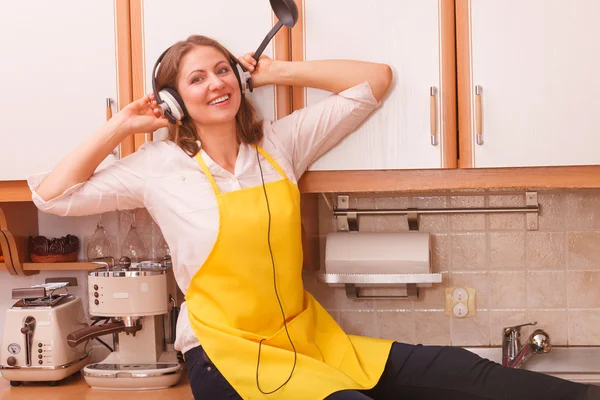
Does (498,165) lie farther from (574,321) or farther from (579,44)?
(574,321)

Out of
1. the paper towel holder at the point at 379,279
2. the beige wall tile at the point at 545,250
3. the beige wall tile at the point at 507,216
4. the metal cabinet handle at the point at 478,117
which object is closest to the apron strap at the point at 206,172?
the paper towel holder at the point at 379,279

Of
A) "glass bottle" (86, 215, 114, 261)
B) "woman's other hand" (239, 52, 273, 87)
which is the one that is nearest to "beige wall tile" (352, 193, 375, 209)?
"woman's other hand" (239, 52, 273, 87)

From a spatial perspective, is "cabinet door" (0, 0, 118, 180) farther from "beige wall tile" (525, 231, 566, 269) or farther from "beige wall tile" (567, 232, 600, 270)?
"beige wall tile" (567, 232, 600, 270)

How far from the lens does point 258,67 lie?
76.0 inches

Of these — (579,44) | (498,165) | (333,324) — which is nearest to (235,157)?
(333,324)

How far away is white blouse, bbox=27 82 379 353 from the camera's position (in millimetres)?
1810

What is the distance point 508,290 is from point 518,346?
18 centimetres

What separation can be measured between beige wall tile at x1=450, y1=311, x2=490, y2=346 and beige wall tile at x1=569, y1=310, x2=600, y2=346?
252 millimetres

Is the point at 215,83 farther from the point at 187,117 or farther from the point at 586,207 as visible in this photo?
the point at 586,207

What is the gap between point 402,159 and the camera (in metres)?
1.93

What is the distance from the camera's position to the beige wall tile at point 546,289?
7.38 ft

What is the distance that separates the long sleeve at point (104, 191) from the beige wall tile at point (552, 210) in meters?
1.20

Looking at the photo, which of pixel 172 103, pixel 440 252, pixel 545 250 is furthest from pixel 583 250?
pixel 172 103

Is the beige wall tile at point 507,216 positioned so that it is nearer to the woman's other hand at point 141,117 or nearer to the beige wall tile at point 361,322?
the beige wall tile at point 361,322
